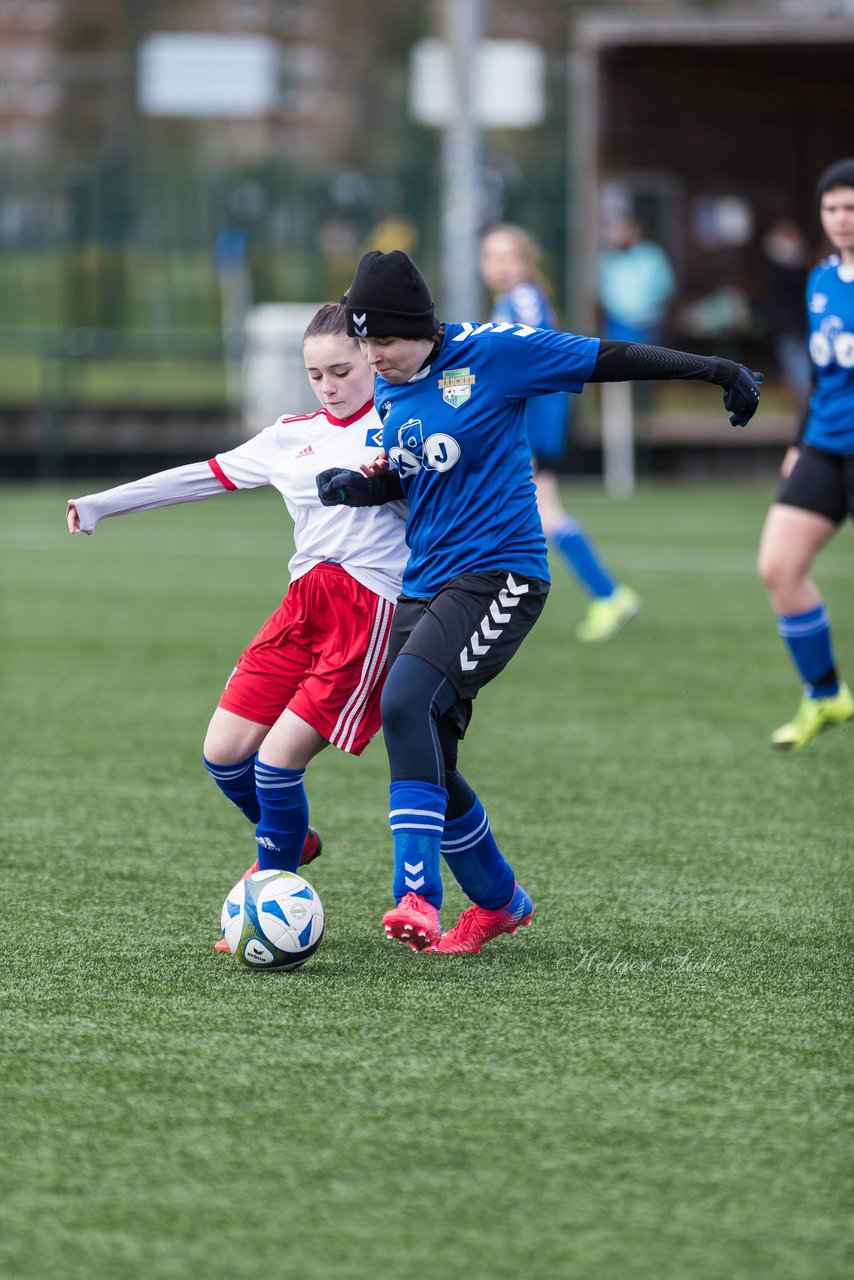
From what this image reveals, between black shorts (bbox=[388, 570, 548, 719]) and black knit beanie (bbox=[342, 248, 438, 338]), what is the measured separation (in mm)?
591

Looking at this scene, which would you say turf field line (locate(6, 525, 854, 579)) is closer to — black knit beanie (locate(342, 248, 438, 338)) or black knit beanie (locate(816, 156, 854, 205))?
black knit beanie (locate(816, 156, 854, 205))

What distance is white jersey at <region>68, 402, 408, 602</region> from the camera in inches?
183

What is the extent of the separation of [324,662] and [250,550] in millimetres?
10470

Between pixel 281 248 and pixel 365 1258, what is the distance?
1976cm

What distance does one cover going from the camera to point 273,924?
14.3ft

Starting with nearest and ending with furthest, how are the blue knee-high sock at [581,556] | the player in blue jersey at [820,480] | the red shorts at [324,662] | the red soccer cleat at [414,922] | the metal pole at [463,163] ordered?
1. the red soccer cleat at [414,922]
2. the red shorts at [324,662]
3. the player in blue jersey at [820,480]
4. the blue knee-high sock at [581,556]
5. the metal pole at [463,163]

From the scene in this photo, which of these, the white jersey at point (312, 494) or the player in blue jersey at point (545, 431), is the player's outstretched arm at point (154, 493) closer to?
the white jersey at point (312, 494)

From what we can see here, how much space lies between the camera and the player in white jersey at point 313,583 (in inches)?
181

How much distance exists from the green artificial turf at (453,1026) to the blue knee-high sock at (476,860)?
0.49ft

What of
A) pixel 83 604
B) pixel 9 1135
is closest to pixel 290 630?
pixel 9 1135

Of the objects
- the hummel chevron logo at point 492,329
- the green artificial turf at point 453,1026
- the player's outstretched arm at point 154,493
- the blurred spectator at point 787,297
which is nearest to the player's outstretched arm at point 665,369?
the hummel chevron logo at point 492,329

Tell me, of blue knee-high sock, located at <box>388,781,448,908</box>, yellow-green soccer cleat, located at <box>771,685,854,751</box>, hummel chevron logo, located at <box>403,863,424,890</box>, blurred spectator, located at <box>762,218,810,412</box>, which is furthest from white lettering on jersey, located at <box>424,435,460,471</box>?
blurred spectator, located at <box>762,218,810,412</box>

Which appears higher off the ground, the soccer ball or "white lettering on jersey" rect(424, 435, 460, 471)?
"white lettering on jersey" rect(424, 435, 460, 471)

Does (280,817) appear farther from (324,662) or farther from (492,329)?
(492,329)
